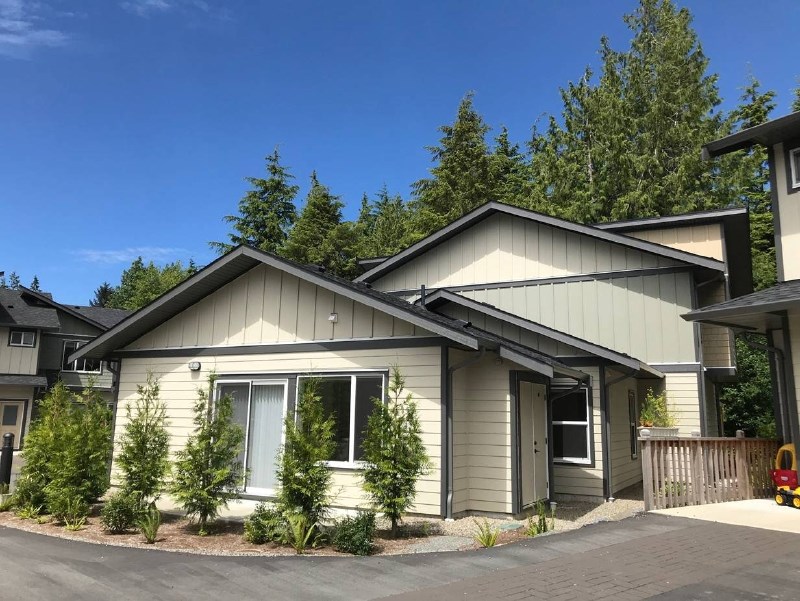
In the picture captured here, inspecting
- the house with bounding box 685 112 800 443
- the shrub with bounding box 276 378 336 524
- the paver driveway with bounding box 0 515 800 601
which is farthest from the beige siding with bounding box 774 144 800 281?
the shrub with bounding box 276 378 336 524

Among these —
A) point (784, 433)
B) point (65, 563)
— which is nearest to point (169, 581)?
point (65, 563)

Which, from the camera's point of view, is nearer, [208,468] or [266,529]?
[266,529]

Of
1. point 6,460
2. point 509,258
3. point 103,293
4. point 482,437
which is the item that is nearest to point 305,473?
point 482,437

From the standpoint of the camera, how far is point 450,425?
9.38m

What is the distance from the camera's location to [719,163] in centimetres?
2759

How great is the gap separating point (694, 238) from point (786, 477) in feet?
22.8

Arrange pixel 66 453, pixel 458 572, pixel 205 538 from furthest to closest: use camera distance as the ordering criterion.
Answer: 1. pixel 66 453
2. pixel 205 538
3. pixel 458 572

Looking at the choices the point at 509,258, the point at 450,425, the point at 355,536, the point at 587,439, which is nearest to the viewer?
the point at 355,536

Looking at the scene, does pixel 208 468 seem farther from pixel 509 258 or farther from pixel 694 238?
pixel 694 238

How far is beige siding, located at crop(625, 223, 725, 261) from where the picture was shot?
48.3 feet

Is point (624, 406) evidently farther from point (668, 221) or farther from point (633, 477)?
point (668, 221)

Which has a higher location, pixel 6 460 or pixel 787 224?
pixel 787 224

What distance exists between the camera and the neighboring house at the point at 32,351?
91.9 feet

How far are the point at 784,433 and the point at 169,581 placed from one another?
10.0 metres
